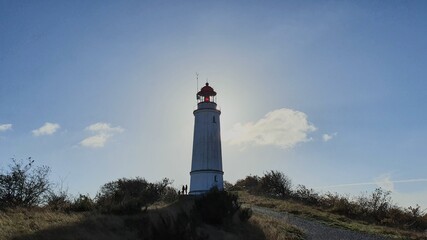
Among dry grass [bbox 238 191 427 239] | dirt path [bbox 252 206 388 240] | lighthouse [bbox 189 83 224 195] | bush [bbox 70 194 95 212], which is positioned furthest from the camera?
lighthouse [bbox 189 83 224 195]

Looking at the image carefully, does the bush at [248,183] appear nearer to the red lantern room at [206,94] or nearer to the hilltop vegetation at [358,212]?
the hilltop vegetation at [358,212]

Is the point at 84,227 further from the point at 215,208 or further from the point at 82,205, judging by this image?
the point at 215,208

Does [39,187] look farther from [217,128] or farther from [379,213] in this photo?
[379,213]

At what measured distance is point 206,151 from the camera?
27.2 m

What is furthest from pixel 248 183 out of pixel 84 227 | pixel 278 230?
pixel 84 227

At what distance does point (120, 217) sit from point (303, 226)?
417 inches

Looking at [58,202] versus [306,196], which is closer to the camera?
[58,202]

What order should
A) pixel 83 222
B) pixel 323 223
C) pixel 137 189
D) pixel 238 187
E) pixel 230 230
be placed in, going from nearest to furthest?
1. pixel 83 222
2. pixel 230 230
3. pixel 323 223
4. pixel 137 189
5. pixel 238 187

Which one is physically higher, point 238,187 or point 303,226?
point 238,187

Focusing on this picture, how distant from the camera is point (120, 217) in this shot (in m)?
13.2

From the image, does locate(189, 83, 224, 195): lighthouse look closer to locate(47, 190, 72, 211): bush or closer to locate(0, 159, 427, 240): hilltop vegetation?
locate(0, 159, 427, 240): hilltop vegetation

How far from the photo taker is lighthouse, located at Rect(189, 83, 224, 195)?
27.0 m

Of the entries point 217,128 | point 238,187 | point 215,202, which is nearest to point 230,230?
point 215,202

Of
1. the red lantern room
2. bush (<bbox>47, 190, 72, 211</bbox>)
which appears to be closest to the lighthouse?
the red lantern room
